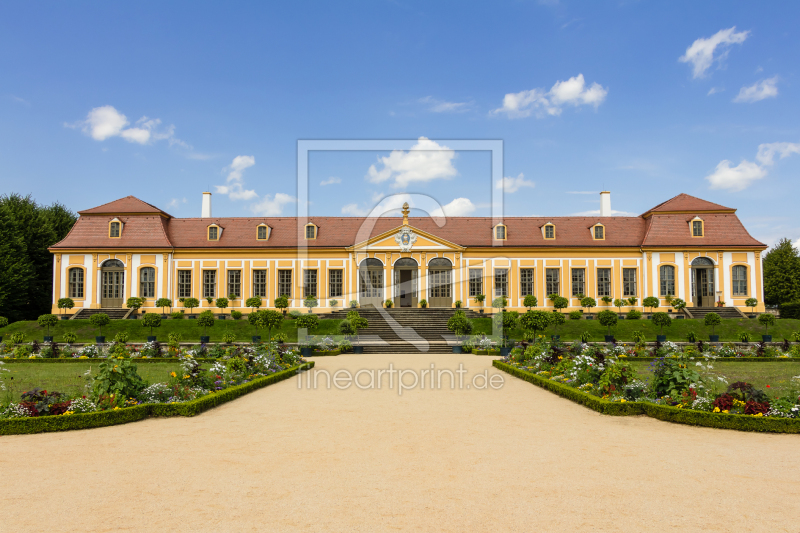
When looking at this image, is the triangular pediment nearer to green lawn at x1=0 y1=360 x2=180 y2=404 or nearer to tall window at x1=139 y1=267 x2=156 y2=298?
tall window at x1=139 y1=267 x2=156 y2=298

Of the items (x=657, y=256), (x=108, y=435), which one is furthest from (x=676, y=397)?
(x=657, y=256)

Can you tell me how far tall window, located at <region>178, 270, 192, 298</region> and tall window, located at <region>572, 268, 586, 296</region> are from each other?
25.3 m

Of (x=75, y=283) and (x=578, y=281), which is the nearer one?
(x=75, y=283)

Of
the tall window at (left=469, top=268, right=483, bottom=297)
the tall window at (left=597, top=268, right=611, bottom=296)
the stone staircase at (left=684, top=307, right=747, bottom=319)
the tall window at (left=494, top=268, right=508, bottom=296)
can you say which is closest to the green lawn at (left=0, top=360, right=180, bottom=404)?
the tall window at (left=469, top=268, right=483, bottom=297)

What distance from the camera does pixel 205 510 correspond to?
4859 mm

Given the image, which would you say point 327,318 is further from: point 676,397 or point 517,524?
point 517,524

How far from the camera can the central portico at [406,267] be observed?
34469 mm

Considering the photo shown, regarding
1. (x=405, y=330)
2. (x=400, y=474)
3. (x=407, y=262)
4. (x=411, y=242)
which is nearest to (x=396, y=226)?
(x=411, y=242)

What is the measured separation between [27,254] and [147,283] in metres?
9.93

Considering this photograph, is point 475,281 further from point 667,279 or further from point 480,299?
point 667,279

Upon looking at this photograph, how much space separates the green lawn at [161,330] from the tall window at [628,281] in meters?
19.1

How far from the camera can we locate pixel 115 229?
35.1 metres

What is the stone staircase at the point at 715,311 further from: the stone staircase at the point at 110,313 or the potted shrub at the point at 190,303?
the stone staircase at the point at 110,313

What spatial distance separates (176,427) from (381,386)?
5300 millimetres
